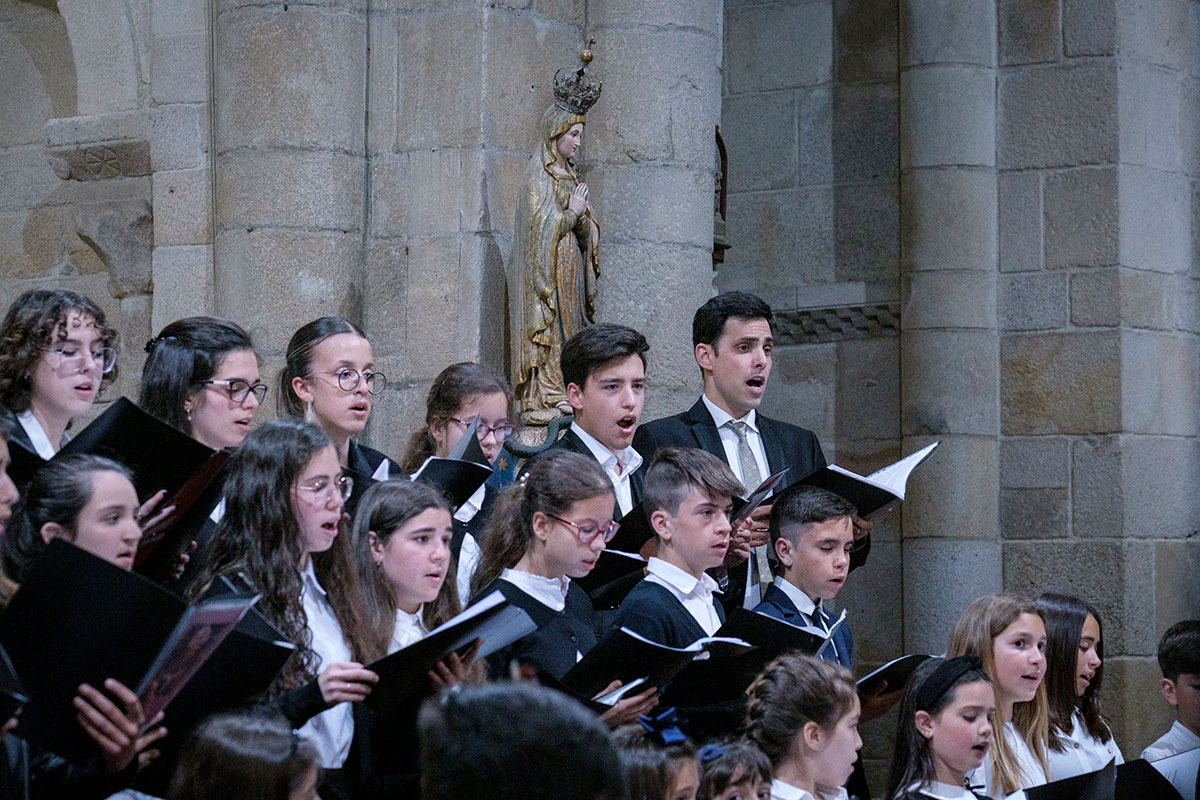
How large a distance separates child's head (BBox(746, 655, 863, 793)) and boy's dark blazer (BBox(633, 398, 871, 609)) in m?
1.02

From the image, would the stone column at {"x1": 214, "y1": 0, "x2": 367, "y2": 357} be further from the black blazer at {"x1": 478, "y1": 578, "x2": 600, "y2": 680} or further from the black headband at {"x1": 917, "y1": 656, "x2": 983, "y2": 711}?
the black headband at {"x1": 917, "y1": 656, "x2": 983, "y2": 711}

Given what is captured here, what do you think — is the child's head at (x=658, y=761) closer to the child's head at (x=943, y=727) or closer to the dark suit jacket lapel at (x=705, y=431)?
the child's head at (x=943, y=727)

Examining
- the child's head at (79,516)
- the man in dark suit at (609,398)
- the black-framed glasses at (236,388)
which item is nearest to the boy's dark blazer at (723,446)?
the man in dark suit at (609,398)

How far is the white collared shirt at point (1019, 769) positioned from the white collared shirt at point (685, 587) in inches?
31.6

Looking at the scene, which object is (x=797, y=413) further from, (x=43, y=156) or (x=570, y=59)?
(x=43, y=156)

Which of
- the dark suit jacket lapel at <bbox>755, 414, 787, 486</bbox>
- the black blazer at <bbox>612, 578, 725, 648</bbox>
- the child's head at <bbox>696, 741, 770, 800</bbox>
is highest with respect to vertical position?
the dark suit jacket lapel at <bbox>755, 414, 787, 486</bbox>

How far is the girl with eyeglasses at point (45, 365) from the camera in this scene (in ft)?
11.5

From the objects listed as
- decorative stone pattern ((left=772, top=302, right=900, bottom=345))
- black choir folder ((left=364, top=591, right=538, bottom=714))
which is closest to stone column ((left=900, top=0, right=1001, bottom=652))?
decorative stone pattern ((left=772, top=302, right=900, bottom=345))

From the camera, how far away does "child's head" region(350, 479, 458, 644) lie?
3375 millimetres

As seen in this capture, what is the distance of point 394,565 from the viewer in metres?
3.38

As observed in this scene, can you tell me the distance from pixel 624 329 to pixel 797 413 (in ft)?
10.3

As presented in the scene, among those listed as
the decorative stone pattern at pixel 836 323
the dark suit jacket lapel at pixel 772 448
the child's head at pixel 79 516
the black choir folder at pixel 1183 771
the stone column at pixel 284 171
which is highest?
the stone column at pixel 284 171

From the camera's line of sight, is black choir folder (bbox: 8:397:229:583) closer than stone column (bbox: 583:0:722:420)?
Yes

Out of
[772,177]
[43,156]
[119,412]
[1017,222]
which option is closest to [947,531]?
[1017,222]
